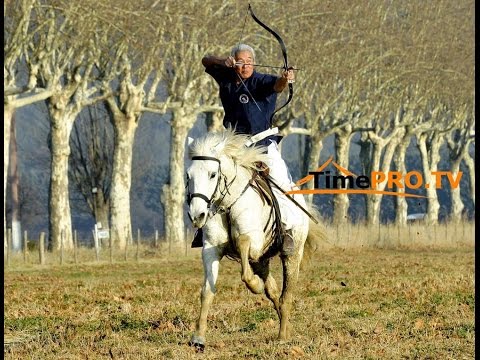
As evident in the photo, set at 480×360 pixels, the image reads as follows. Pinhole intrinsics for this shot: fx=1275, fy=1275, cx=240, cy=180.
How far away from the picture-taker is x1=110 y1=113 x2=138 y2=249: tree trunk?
40.2 meters

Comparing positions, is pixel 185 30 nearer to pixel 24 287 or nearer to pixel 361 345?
pixel 24 287

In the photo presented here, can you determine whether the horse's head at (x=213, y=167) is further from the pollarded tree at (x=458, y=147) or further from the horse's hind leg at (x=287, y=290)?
the pollarded tree at (x=458, y=147)

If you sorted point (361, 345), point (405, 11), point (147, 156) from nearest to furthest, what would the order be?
point (361, 345) < point (405, 11) < point (147, 156)

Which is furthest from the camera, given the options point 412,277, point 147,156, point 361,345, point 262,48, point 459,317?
point 147,156

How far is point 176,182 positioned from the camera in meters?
42.5

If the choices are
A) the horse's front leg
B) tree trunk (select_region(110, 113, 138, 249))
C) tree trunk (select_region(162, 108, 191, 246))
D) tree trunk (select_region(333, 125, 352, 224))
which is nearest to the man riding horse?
the horse's front leg

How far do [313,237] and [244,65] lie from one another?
251cm

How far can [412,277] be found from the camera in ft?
77.0

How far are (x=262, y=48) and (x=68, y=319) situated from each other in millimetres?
31659

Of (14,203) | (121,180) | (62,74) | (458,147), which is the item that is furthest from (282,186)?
(458,147)

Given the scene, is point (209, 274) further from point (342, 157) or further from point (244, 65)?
point (342, 157)

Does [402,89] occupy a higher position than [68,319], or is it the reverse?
[402,89]

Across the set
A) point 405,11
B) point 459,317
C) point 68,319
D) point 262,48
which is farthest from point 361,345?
point 405,11

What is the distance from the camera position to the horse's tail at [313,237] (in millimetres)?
14859
